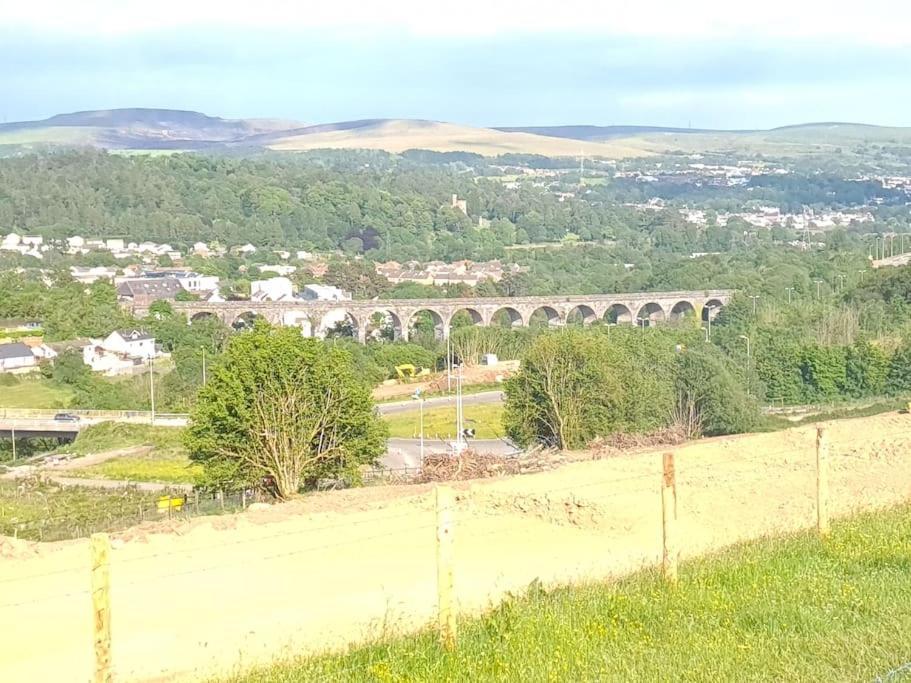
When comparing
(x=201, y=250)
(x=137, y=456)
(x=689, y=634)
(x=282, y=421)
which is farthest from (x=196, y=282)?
(x=689, y=634)

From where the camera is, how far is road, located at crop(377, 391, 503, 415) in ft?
126

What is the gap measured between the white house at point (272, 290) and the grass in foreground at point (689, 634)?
67.7m

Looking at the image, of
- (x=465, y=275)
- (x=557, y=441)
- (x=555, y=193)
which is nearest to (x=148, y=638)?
(x=557, y=441)

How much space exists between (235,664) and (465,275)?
80892 millimetres

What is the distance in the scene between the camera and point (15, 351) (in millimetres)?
48000

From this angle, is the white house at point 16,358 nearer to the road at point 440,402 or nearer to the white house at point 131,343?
the white house at point 131,343

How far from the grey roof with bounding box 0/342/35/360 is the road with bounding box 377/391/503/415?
15939 mm

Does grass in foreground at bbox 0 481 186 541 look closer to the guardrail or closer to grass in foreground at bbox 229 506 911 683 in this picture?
grass in foreground at bbox 229 506 911 683

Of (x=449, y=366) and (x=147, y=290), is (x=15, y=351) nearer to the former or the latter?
(x=449, y=366)

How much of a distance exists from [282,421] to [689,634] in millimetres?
13132

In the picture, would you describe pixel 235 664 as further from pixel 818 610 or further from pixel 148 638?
pixel 818 610

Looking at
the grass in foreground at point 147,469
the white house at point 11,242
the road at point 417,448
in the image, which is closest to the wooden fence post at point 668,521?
the road at point 417,448

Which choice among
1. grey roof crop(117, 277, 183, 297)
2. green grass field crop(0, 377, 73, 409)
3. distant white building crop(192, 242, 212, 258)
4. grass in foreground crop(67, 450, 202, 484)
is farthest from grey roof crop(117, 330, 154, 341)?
distant white building crop(192, 242, 212, 258)

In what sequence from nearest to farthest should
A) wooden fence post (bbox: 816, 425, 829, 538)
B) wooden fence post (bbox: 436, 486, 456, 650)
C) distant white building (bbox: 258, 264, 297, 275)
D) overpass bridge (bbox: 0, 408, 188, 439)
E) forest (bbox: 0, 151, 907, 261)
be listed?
wooden fence post (bbox: 436, 486, 456, 650) → wooden fence post (bbox: 816, 425, 829, 538) → overpass bridge (bbox: 0, 408, 188, 439) → distant white building (bbox: 258, 264, 297, 275) → forest (bbox: 0, 151, 907, 261)
